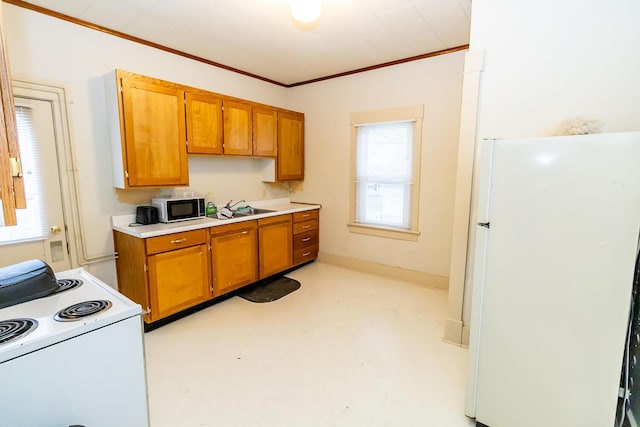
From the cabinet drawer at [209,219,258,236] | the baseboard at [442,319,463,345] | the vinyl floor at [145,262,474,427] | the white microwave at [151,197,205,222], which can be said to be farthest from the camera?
the cabinet drawer at [209,219,258,236]

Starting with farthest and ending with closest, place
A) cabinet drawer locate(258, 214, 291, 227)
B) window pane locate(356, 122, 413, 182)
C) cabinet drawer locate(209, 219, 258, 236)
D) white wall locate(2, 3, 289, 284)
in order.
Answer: window pane locate(356, 122, 413, 182) → cabinet drawer locate(258, 214, 291, 227) → cabinet drawer locate(209, 219, 258, 236) → white wall locate(2, 3, 289, 284)

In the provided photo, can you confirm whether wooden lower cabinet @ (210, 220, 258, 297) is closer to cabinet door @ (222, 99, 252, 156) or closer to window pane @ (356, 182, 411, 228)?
cabinet door @ (222, 99, 252, 156)

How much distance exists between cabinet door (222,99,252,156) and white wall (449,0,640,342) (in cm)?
246

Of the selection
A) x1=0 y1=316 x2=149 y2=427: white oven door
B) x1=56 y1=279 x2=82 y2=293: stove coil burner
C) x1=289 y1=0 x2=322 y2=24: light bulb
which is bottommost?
x1=0 y1=316 x2=149 y2=427: white oven door

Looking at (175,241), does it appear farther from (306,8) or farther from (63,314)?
(306,8)

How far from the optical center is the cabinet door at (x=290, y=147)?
13.4ft

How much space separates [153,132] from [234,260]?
58.7 inches

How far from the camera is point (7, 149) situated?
0.92 metres

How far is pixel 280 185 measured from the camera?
462cm

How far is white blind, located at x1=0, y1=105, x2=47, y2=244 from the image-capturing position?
7.64 ft

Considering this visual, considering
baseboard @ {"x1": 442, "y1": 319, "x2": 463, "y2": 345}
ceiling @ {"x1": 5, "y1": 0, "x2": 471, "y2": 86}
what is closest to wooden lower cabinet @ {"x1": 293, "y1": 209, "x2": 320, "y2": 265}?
ceiling @ {"x1": 5, "y1": 0, "x2": 471, "y2": 86}

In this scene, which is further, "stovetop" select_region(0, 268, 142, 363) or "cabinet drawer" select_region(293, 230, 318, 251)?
"cabinet drawer" select_region(293, 230, 318, 251)

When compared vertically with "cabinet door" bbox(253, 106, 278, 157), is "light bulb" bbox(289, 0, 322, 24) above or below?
above

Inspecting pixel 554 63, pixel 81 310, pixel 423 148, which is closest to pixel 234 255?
pixel 81 310
